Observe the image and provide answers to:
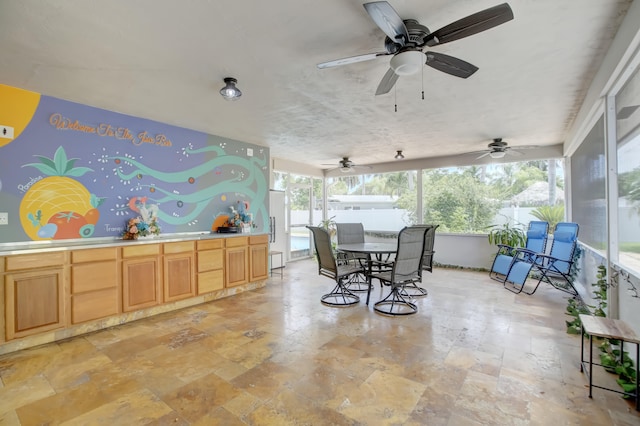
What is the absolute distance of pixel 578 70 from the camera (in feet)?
8.80

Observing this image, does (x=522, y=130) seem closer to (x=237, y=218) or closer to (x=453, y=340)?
(x=453, y=340)

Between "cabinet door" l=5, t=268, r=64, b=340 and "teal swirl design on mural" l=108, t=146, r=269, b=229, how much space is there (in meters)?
1.44

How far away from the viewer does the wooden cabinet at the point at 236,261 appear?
181 inches

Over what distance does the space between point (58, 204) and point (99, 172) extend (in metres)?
0.56

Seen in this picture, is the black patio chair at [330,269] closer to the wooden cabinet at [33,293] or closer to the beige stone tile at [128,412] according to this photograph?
the beige stone tile at [128,412]

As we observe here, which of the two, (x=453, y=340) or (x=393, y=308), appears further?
(x=393, y=308)

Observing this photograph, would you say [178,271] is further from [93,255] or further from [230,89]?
[230,89]

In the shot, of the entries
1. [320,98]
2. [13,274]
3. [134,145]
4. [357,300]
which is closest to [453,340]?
[357,300]

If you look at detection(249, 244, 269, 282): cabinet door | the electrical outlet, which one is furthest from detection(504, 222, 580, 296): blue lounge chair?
the electrical outlet

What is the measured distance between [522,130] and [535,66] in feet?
7.94

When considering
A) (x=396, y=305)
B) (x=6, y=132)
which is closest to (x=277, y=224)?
(x=396, y=305)

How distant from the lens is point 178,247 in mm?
3957

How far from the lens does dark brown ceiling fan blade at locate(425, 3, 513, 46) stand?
5.10 ft

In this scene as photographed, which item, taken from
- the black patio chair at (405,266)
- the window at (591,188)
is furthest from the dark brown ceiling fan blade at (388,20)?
the window at (591,188)
